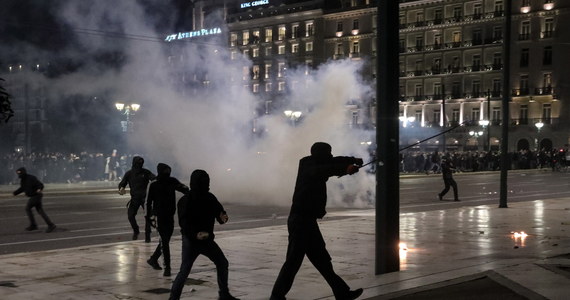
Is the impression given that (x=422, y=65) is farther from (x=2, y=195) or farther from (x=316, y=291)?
(x=316, y=291)

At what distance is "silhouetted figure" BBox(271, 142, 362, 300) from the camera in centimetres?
700

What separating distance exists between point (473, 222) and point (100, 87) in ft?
81.0

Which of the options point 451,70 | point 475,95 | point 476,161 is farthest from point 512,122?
point 476,161

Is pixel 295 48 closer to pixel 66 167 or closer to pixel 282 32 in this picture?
pixel 282 32

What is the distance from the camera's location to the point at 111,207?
21844 mm

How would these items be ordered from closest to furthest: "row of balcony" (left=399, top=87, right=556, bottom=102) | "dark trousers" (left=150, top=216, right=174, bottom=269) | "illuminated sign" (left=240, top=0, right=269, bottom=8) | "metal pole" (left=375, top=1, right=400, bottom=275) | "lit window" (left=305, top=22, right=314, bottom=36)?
1. "metal pole" (left=375, top=1, right=400, bottom=275)
2. "dark trousers" (left=150, top=216, right=174, bottom=269)
3. "row of balcony" (left=399, top=87, right=556, bottom=102)
4. "illuminated sign" (left=240, top=0, right=269, bottom=8)
5. "lit window" (left=305, top=22, right=314, bottom=36)

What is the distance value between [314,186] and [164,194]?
340cm

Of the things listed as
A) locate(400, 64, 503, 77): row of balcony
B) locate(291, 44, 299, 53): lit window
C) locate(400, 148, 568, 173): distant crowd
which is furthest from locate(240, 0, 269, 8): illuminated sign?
locate(400, 148, 568, 173): distant crowd

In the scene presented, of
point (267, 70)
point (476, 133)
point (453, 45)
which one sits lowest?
point (476, 133)

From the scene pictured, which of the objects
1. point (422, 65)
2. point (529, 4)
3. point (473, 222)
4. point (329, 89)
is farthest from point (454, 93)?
point (473, 222)

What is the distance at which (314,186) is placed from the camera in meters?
7.02

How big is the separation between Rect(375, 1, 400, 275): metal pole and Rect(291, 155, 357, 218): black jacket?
2.14 meters

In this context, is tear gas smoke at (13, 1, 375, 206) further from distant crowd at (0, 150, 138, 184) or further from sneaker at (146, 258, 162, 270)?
sneaker at (146, 258, 162, 270)

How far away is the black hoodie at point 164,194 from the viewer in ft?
31.7
